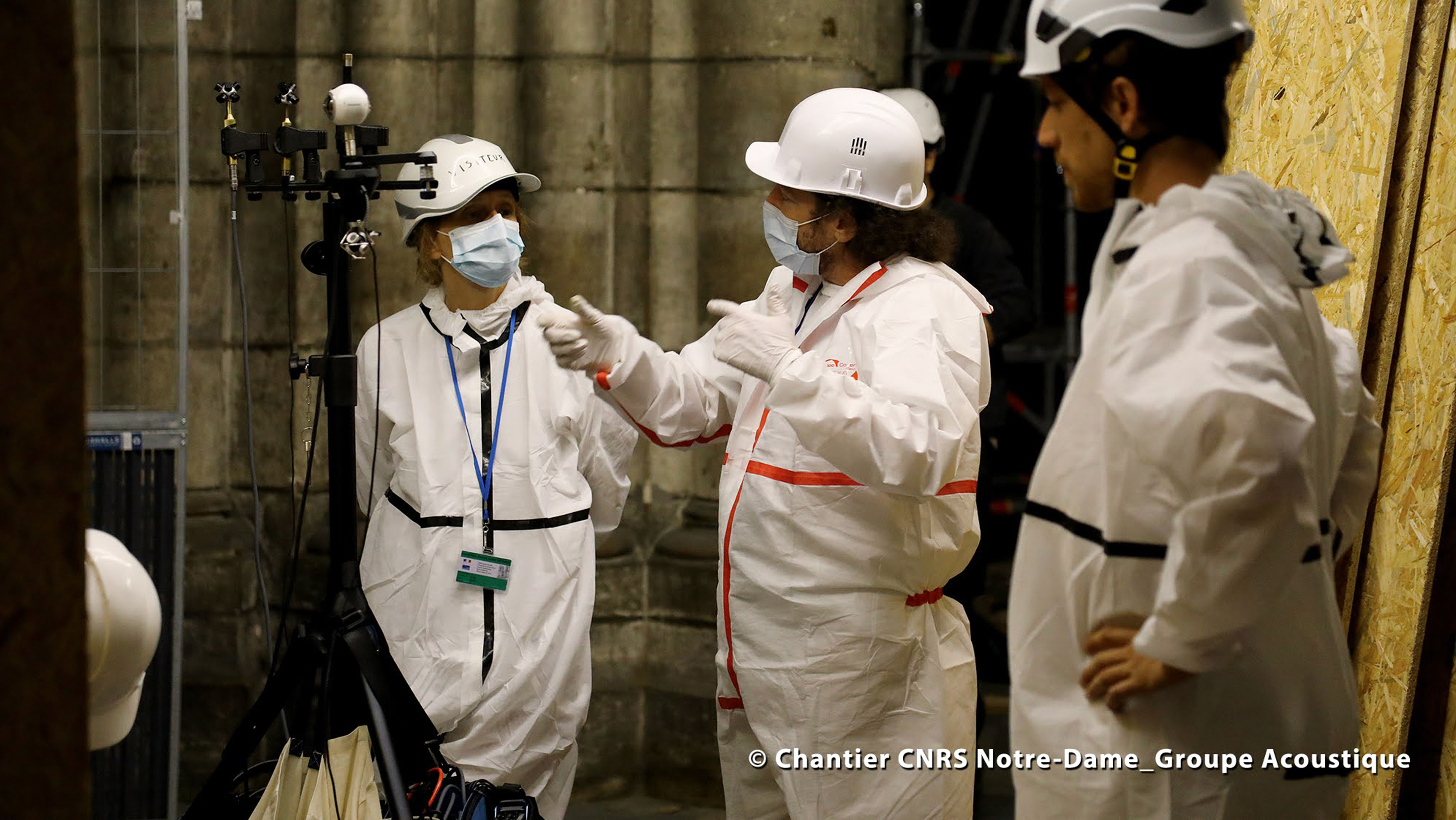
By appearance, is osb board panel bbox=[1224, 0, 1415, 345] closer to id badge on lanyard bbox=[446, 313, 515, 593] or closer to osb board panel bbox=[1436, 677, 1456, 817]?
osb board panel bbox=[1436, 677, 1456, 817]

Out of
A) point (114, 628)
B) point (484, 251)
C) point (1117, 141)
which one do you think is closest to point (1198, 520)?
point (1117, 141)

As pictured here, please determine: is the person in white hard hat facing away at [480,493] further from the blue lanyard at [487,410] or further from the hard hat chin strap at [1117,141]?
the hard hat chin strap at [1117,141]

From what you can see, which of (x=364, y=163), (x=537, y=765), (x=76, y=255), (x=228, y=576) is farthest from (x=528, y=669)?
(x=76, y=255)

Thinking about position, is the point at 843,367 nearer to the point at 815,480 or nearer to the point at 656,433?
the point at 815,480

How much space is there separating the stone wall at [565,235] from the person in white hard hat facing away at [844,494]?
150 cm

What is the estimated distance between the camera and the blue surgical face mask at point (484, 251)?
327 cm

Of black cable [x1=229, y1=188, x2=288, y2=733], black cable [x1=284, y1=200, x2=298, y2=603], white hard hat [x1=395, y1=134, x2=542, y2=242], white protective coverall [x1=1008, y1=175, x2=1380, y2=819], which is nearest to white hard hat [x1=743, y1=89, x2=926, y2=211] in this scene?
white hard hat [x1=395, y1=134, x2=542, y2=242]

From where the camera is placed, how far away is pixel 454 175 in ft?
10.9

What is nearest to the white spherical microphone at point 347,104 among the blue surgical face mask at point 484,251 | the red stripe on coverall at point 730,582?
the blue surgical face mask at point 484,251

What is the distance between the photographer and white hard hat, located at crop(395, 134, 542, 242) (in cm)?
329

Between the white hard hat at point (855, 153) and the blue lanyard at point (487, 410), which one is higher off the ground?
the white hard hat at point (855, 153)

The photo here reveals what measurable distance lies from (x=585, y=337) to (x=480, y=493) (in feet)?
2.29

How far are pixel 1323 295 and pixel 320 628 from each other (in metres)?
2.08

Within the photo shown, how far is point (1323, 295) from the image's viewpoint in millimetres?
2891
